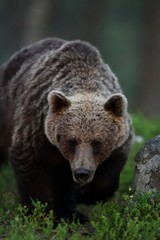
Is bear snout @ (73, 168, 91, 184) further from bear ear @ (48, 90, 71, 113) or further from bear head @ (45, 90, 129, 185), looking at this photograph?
bear ear @ (48, 90, 71, 113)

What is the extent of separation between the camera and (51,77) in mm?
7938

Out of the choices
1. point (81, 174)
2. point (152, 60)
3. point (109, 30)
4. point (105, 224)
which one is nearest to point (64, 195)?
point (81, 174)

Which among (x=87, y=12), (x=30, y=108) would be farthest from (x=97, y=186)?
(x=87, y=12)

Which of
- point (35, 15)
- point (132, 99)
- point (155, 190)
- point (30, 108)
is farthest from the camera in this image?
point (132, 99)

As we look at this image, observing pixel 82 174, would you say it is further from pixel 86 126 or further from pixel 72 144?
pixel 86 126

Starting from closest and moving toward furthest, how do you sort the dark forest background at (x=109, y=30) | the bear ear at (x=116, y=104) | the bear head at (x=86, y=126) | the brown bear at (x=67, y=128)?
the bear head at (x=86, y=126)
the brown bear at (x=67, y=128)
the bear ear at (x=116, y=104)
the dark forest background at (x=109, y=30)

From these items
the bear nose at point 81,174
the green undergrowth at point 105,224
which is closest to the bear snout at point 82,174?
the bear nose at point 81,174

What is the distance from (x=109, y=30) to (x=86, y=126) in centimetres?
2422

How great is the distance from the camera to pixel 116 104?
7.17 m

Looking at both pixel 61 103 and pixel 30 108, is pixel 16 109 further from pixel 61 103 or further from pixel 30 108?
pixel 61 103

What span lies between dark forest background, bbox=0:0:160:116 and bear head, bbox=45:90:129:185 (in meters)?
15.7

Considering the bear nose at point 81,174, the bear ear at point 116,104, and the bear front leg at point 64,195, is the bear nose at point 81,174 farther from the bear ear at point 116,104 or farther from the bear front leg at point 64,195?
the bear front leg at point 64,195

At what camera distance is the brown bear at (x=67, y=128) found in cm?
701

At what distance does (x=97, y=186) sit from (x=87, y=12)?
64.3ft
